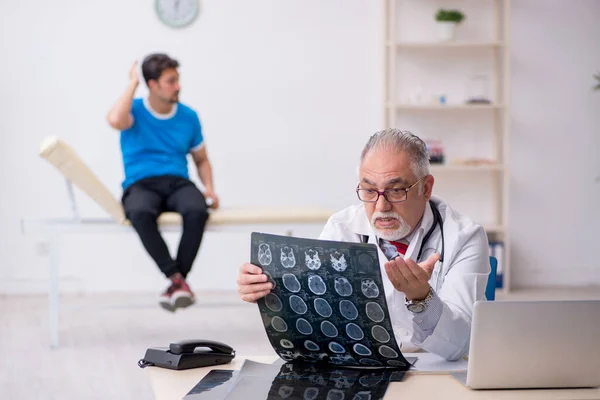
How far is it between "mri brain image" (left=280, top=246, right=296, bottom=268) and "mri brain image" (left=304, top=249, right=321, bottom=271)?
3 cm

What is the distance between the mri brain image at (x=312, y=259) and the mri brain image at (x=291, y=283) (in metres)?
0.04

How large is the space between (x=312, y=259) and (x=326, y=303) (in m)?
0.08

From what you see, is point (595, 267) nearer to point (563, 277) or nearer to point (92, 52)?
point (563, 277)

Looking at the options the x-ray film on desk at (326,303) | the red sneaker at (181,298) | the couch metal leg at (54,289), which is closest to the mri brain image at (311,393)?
the x-ray film on desk at (326,303)

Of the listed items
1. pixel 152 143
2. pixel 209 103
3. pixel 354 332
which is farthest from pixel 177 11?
pixel 354 332

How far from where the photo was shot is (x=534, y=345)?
4.42ft

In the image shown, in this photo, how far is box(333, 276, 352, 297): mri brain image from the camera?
143cm

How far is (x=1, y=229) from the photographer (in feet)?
17.5

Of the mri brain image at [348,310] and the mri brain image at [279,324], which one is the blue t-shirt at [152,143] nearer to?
the mri brain image at [279,324]

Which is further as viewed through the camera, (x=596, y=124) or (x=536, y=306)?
(x=596, y=124)

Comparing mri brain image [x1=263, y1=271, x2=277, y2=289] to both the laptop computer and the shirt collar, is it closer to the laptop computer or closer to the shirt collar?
the laptop computer

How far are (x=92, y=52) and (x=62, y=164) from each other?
1655mm

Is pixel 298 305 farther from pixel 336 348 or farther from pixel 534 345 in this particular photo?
pixel 534 345

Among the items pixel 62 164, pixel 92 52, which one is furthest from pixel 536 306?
pixel 92 52
